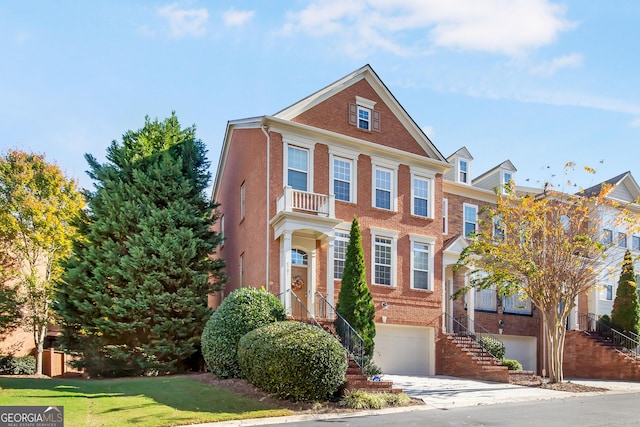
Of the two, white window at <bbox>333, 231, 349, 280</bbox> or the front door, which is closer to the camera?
the front door

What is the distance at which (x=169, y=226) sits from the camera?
20.8 meters

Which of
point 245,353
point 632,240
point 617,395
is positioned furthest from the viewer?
point 632,240

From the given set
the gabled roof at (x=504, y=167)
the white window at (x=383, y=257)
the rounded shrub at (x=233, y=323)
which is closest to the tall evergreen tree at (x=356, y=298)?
the rounded shrub at (x=233, y=323)

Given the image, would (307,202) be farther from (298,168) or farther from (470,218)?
(470,218)

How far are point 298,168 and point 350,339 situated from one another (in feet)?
22.3

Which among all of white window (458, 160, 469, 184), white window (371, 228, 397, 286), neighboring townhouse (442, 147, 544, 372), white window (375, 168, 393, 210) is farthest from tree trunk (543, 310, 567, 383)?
white window (458, 160, 469, 184)

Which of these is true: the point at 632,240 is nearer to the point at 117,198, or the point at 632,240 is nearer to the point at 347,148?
the point at 347,148

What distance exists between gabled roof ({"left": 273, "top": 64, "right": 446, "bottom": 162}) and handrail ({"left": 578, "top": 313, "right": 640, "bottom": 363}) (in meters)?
11.4

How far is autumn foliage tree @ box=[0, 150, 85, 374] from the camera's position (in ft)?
84.4

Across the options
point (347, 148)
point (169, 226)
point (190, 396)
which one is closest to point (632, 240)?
point (347, 148)

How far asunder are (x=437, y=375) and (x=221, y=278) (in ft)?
29.7

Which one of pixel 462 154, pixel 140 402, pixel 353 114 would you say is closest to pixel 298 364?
pixel 140 402

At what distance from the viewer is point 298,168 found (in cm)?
2112

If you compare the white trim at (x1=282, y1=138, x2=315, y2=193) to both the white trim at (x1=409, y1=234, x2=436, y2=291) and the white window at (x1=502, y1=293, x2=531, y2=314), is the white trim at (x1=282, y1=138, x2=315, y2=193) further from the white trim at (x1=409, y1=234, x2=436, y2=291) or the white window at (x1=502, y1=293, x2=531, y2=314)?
the white window at (x1=502, y1=293, x2=531, y2=314)
